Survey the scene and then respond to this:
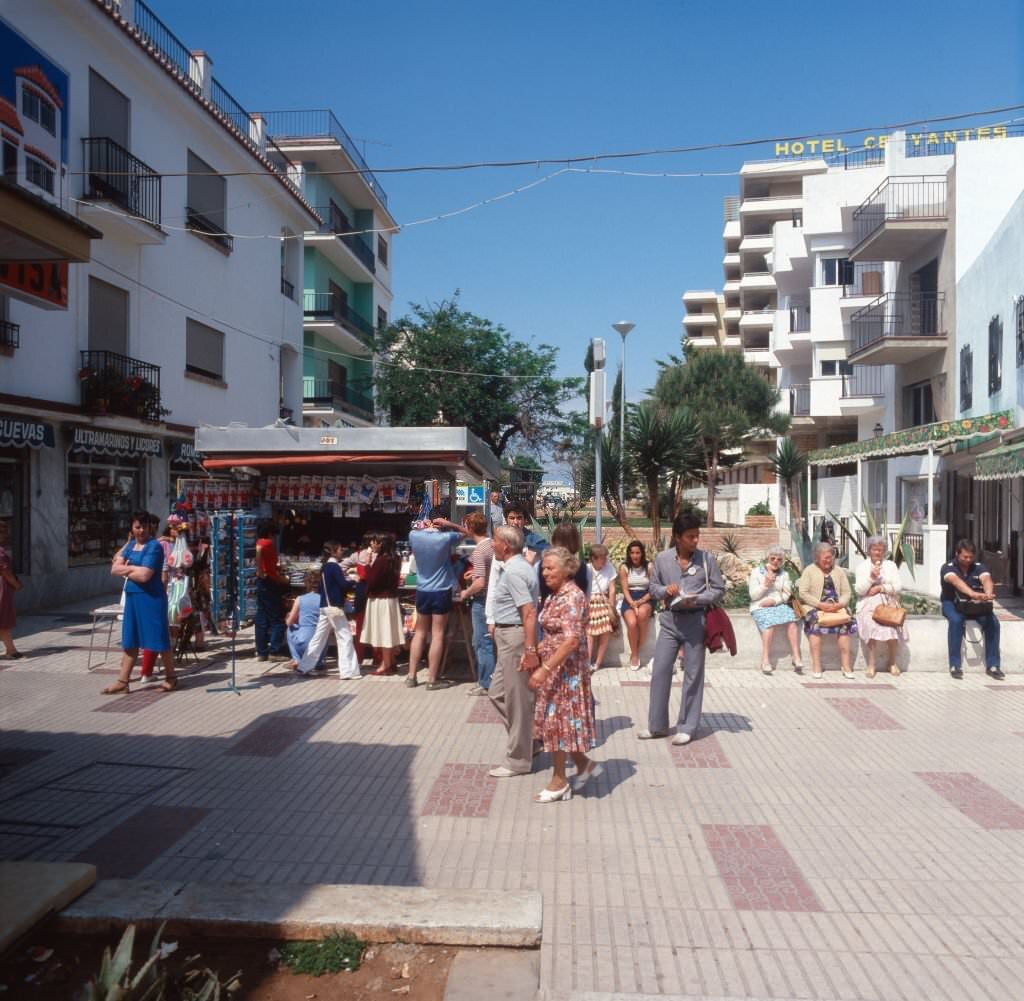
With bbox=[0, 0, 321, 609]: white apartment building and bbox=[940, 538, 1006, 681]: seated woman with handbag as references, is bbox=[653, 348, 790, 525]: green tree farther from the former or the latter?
bbox=[940, 538, 1006, 681]: seated woman with handbag

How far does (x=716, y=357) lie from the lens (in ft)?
139

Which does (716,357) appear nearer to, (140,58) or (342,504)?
(140,58)

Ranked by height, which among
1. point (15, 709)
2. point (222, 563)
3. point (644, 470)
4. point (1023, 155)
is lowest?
point (15, 709)

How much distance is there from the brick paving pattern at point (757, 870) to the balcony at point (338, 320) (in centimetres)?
2899

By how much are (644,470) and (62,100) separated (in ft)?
40.4

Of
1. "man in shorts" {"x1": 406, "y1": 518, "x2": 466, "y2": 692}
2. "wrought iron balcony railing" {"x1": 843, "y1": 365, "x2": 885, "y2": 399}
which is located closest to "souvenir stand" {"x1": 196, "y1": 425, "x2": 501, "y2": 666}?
"man in shorts" {"x1": 406, "y1": 518, "x2": 466, "y2": 692}

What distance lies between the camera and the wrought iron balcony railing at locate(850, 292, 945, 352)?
79.7ft

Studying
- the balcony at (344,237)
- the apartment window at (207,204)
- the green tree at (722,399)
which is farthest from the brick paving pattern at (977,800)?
the green tree at (722,399)

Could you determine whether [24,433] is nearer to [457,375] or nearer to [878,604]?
[878,604]

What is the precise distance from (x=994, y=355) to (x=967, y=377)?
7.98 ft

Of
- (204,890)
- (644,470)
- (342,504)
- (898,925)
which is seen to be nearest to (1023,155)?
(644,470)

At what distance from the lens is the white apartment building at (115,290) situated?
1544cm

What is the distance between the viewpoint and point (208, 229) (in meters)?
22.5

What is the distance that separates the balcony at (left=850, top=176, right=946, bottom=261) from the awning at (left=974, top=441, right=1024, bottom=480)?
470 inches
